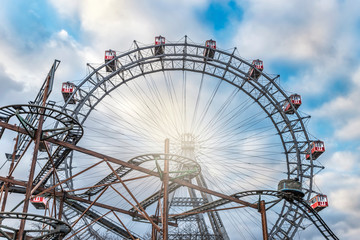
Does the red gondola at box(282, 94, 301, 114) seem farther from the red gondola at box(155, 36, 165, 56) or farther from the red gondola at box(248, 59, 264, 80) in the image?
the red gondola at box(155, 36, 165, 56)

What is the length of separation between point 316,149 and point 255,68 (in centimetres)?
1137

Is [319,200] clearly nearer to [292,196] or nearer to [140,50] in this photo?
[292,196]

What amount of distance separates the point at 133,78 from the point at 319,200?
959 inches

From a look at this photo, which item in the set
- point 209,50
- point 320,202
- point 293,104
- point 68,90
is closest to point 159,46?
point 209,50

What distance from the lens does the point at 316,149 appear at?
4022 centimetres

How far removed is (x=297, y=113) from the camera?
41156mm

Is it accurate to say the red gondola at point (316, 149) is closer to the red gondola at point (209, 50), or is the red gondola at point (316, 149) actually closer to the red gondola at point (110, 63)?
the red gondola at point (209, 50)

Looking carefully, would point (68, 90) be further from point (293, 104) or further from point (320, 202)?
point (320, 202)

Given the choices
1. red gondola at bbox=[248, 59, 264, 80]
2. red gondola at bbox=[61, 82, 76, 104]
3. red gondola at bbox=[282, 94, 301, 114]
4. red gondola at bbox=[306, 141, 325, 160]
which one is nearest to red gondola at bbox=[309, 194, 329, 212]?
red gondola at bbox=[306, 141, 325, 160]

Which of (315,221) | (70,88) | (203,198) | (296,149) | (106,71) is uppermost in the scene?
(106,71)

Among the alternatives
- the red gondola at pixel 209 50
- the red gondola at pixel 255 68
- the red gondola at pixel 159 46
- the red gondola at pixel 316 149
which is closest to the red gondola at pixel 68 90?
the red gondola at pixel 159 46

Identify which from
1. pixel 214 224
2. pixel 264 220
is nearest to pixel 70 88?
pixel 214 224

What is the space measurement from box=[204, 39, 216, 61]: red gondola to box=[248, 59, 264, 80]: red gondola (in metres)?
4.72

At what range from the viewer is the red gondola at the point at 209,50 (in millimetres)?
38562
